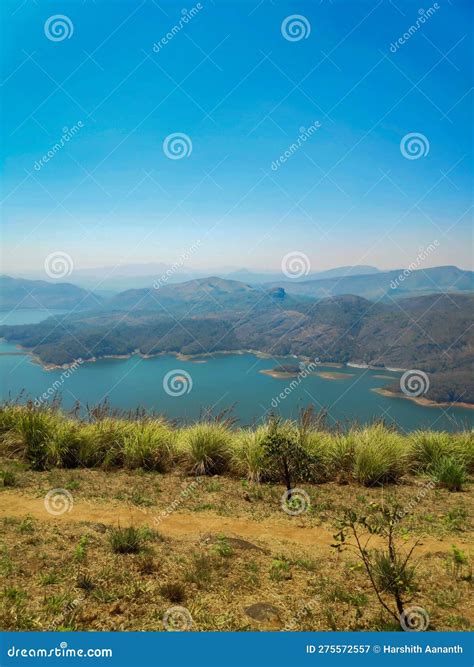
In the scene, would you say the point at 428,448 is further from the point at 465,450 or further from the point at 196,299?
the point at 196,299

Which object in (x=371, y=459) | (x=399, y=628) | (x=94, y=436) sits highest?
(x=94, y=436)

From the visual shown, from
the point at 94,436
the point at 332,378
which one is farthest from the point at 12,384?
the point at 94,436

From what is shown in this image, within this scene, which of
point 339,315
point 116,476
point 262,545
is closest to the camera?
point 262,545

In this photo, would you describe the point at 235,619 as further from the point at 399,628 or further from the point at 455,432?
the point at 455,432

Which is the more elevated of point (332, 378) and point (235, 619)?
point (332, 378)

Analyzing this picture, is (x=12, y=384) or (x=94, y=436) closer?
(x=94, y=436)

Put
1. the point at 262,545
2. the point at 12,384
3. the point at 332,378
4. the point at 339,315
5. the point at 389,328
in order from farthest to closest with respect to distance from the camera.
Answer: the point at 339,315 → the point at 389,328 → the point at 332,378 → the point at 12,384 → the point at 262,545
